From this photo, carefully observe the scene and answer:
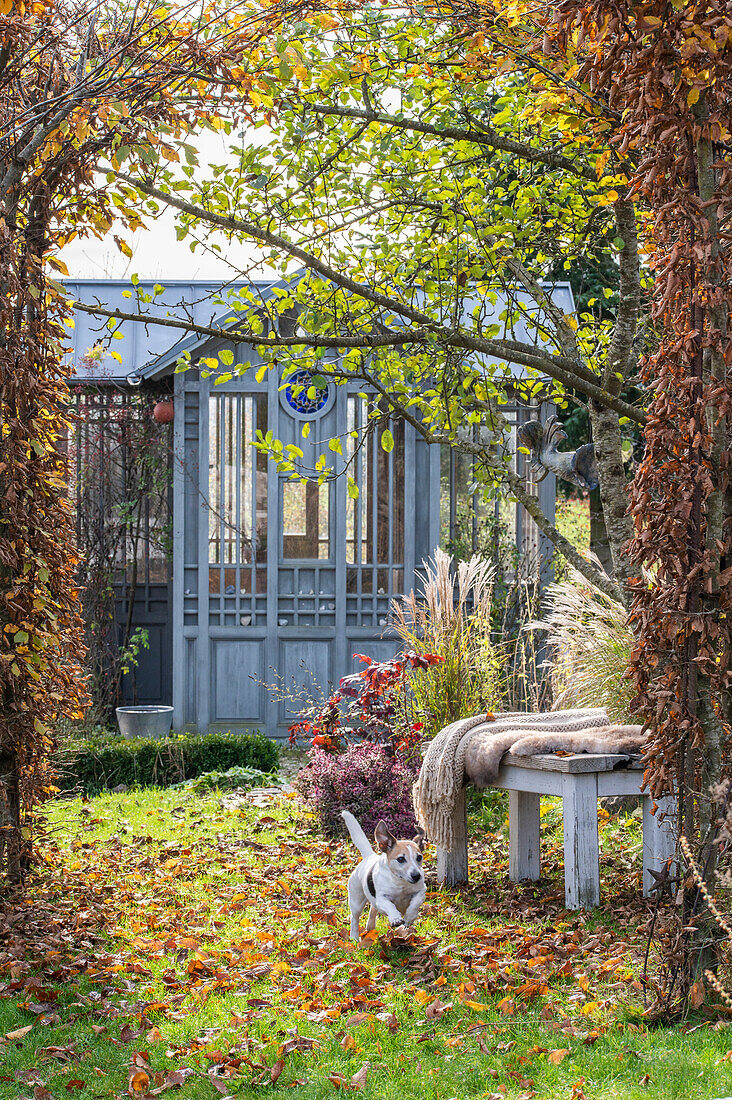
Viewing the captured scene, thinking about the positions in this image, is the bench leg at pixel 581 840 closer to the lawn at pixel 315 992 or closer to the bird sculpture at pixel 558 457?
the lawn at pixel 315 992

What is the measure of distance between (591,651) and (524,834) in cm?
161

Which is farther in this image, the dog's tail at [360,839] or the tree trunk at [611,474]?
the tree trunk at [611,474]

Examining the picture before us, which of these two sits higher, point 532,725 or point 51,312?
point 51,312

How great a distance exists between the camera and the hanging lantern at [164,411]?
989 cm

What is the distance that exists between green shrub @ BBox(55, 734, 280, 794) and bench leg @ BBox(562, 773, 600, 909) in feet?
13.8

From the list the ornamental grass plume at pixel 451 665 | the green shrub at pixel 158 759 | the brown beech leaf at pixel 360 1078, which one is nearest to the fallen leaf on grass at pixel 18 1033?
the brown beech leaf at pixel 360 1078

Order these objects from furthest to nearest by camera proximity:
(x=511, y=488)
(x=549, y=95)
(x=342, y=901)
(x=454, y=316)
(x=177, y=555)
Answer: (x=177, y=555)
(x=511, y=488)
(x=342, y=901)
(x=454, y=316)
(x=549, y=95)

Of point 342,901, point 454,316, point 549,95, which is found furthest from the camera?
point 342,901

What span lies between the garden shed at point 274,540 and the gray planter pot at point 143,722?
547 mm

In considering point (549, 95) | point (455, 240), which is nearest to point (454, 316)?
point (455, 240)

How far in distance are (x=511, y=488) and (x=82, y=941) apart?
2.94 metres

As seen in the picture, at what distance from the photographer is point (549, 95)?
3.77 meters

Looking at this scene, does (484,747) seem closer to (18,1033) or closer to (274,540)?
(18,1033)

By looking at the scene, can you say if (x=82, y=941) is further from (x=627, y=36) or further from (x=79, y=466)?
(x=79, y=466)
